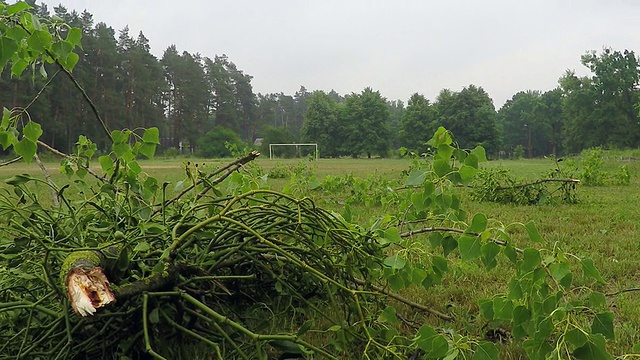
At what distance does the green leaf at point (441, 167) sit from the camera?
1.34 m

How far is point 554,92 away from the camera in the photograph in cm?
7756

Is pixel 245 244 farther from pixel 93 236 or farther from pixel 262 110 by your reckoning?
pixel 262 110

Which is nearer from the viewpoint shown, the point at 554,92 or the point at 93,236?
the point at 93,236

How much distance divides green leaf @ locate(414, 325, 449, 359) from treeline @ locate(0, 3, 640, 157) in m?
35.0

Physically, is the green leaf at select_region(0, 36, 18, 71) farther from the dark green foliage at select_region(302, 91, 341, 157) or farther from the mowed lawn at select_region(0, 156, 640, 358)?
the dark green foliage at select_region(302, 91, 341, 157)

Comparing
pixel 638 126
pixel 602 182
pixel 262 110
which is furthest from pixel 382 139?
pixel 602 182

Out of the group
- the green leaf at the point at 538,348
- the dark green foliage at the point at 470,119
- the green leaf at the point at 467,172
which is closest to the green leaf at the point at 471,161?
the green leaf at the point at 467,172

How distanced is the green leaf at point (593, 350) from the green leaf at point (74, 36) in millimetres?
1588

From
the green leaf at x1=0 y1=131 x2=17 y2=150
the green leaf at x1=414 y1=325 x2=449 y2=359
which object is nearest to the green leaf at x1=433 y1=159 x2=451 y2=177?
the green leaf at x1=414 y1=325 x2=449 y2=359

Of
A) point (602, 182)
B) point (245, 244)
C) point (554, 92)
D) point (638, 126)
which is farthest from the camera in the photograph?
point (554, 92)

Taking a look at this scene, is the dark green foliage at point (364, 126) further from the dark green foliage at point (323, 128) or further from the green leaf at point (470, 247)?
the green leaf at point (470, 247)

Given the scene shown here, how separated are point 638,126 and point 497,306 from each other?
58.2 m

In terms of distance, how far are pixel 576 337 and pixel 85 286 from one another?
1.11 m

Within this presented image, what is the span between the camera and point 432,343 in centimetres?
116
